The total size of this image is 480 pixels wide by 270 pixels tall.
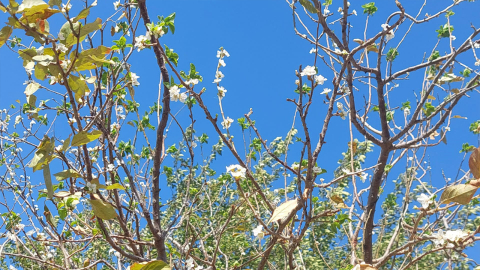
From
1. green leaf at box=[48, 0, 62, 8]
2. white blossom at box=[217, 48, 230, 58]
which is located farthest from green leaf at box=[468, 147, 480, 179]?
green leaf at box=[48, 0, 62, 8]

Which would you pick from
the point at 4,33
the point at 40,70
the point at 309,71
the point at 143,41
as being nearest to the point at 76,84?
the point at 40,70

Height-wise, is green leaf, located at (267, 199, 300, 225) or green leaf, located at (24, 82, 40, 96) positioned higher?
green leaf, located at (24, 82, 40, 96)

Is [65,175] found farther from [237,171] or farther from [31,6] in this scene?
[237,171]

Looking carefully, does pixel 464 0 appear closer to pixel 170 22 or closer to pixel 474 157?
pixel 474 157

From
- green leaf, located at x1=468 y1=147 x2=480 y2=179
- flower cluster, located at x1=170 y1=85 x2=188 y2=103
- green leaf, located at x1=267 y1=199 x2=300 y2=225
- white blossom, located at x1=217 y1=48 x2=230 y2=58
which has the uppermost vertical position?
white blossom, located at x1=217 y1=48 x2=230 y2=58

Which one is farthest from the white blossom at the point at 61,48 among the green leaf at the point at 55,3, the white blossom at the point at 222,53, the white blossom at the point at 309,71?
the white blossom at the point at 222,53

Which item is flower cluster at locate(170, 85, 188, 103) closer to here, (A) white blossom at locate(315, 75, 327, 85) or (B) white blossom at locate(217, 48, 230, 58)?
(B) white blossom at locate(217, 48, 230, 58)

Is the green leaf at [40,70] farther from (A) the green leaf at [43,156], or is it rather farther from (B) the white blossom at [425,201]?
(B) the white blossom at [425,201]

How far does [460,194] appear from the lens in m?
1.38

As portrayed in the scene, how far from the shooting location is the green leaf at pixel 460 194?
1366 mm

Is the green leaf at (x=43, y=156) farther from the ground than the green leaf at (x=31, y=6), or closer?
closer

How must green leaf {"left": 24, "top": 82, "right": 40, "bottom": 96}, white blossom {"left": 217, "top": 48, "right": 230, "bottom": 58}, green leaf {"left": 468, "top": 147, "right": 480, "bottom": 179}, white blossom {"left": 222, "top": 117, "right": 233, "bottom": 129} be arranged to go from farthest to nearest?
1. white blossom {"left": 217, "top": 48, "right": 230, "bottom": 58}
2. white blossom {"left": 222, "top": 117, "right": 233, "bottom": 129}
3. green leaf {"left": 468, "top": 147, "right": 480, "bottom": 179}
4. green leaf {"left": 24, "top": 82, "right": 40, "bottom": 96}

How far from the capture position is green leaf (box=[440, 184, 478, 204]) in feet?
4.48

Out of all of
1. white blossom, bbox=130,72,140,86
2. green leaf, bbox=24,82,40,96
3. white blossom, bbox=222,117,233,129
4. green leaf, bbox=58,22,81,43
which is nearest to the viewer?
green leaf, bbox=58,22,81,43
